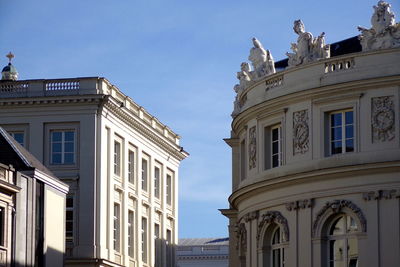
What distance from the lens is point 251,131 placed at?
60188mm

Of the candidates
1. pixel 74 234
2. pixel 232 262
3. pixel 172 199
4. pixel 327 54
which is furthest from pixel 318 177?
pixel 172 199

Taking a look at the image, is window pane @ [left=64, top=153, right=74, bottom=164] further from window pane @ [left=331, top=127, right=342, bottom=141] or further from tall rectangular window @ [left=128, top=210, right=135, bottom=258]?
window pane @ [left=331, top=127, right=342, bottom=141]

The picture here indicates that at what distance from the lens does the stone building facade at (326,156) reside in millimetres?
53594

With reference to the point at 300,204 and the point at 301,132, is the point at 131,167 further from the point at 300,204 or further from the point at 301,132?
the point at 300,204

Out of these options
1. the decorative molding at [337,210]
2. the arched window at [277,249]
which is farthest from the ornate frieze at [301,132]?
the arched window at [277,249]

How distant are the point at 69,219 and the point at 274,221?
17572mm

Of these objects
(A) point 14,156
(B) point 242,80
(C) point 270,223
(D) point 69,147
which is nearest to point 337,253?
(C) point 270,223

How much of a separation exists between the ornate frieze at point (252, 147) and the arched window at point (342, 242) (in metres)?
5.77

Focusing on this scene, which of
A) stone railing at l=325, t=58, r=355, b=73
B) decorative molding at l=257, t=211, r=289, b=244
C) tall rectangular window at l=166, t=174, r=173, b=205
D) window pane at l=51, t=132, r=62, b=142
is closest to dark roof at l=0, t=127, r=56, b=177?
decorative molding at l=257, t=211, r=289, b=244

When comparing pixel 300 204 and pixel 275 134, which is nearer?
pixel 300 204

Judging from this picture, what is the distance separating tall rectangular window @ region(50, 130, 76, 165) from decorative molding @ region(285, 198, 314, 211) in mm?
19355

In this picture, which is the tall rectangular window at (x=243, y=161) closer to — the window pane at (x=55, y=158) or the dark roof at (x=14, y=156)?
the dark roof at (x=14, y=156)

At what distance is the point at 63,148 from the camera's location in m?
73.1

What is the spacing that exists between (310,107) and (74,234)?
20154mm
